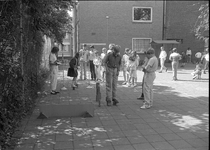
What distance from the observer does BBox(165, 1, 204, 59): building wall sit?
27.7 metres

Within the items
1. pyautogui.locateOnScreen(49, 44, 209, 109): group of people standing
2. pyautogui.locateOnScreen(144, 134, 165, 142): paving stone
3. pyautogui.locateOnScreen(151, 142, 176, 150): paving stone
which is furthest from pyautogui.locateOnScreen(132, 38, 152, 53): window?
pyautogui.locateOnScreen(151, 142, 176, 150): paving stone

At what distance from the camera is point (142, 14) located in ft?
87.7

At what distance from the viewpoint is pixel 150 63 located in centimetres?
661

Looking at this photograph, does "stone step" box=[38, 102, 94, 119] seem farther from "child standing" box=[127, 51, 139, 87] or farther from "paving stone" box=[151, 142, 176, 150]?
"child standing" box=[127, 51, 139, 87]

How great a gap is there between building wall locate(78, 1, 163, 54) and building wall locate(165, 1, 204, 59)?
143 centimetres

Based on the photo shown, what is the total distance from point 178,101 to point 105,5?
19934 mm

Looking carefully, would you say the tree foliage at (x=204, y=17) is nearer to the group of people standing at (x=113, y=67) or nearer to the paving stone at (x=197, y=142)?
the group of people standing at (x=113, y=67)

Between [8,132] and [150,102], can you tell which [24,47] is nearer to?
[8,132]

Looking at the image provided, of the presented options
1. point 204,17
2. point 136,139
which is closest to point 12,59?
point 136,139

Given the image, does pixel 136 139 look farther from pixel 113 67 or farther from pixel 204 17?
pixel 113 67

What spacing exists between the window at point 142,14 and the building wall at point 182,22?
2.35 meters

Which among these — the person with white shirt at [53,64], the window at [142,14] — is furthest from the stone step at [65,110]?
the window at [142,14]

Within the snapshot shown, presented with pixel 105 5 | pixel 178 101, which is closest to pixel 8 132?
pixel 178 101

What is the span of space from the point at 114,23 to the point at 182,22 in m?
8.47
